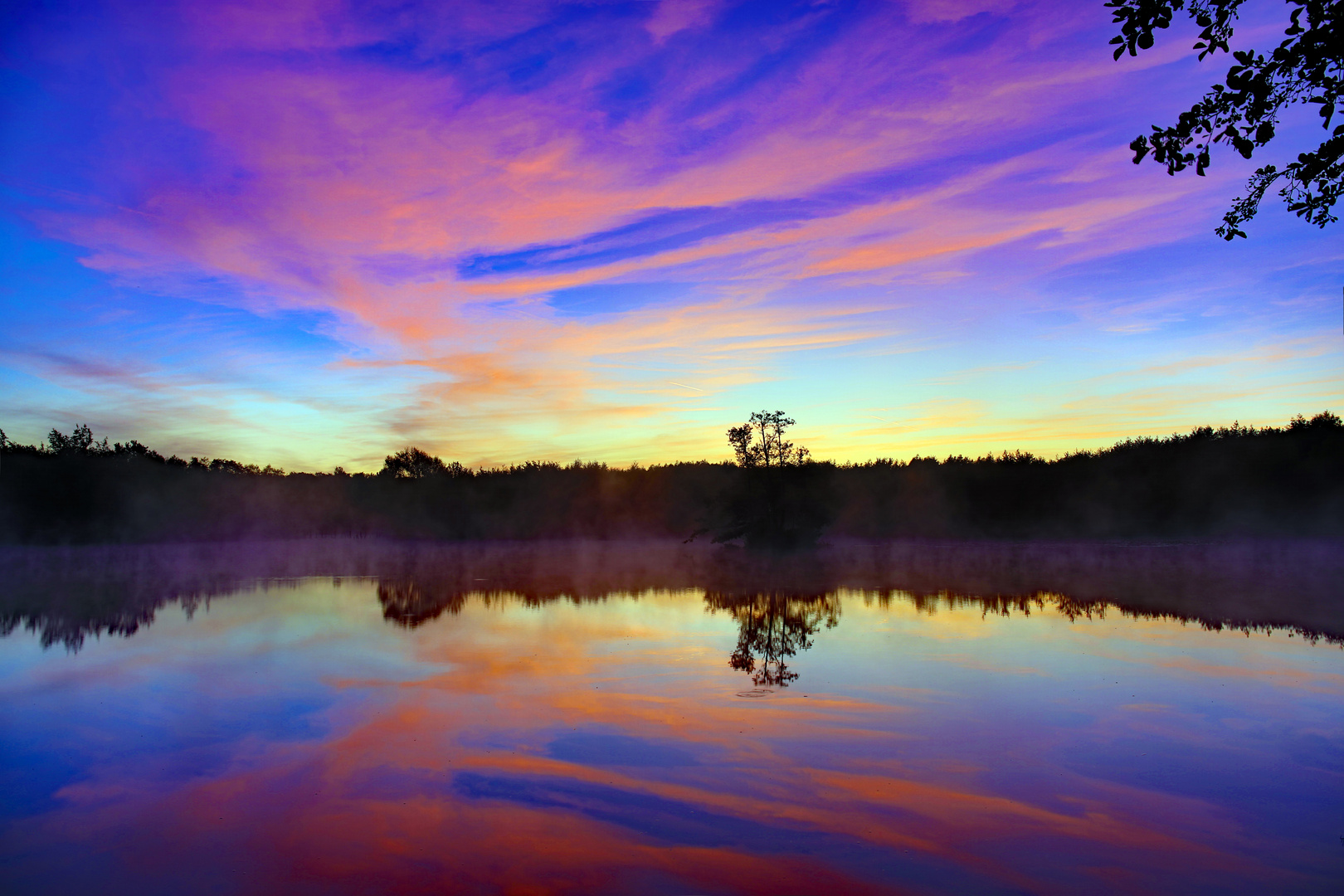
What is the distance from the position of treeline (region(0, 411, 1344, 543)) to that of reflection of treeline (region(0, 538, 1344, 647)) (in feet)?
18.8

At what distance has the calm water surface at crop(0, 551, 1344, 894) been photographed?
5516 millimetres

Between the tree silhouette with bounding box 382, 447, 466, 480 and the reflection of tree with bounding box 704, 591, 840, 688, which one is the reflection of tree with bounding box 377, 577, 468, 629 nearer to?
the reflection of tree with bounding box 704, 591, 840, 688

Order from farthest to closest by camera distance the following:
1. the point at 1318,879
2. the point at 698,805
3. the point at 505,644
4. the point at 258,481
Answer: the point at 258,481
the point at 505,644
the point at 698,805
the point at 1318,879

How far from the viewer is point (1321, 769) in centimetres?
716

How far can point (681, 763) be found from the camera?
24.5 feet

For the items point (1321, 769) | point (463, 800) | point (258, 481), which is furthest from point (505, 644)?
point (258, 481)

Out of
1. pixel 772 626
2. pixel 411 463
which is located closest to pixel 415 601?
pixel 772 626

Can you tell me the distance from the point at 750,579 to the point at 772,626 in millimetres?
9111

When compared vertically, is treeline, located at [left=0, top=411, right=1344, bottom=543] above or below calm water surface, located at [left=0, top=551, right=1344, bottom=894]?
above

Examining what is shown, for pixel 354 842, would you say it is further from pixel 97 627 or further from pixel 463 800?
pixel 97 627

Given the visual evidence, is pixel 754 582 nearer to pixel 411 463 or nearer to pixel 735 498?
pixel 735 498

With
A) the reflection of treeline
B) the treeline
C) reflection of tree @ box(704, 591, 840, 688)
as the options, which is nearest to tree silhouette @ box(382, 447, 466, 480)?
the treeline

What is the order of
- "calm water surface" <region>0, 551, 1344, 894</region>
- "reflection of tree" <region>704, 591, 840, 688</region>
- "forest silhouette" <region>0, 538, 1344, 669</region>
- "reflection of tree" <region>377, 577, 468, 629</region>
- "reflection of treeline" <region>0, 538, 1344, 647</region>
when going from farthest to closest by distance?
"reflection of tree" <region>377, 577, 468, 629</region>
"reflection of treeline" <region>0, 538, 1344, 647</region>
"forest silhouette" <region>0, 538, 1344, 669</region>
"reflection of tree" <region>704, 591, 840, 688</region>
"calm water surface" <region>0, 551, 1344, 894</region>

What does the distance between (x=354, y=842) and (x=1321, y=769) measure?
8.69 meters
